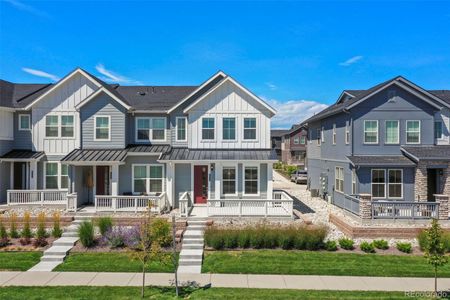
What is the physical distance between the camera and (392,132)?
69.2 ft

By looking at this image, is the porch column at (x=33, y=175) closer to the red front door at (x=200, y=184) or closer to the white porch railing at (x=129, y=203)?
the white porch railing at (x=129, y=203)

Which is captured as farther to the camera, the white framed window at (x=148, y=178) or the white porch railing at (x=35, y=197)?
the white framed window at (x=148, y=178)

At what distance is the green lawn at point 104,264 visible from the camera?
40.0 feet

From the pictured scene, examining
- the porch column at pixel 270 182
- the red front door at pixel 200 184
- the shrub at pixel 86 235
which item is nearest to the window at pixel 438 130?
the porch column at pixel 270 182

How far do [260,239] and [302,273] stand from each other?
2.87 m

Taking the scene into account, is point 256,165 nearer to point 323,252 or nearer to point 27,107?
point 323,252

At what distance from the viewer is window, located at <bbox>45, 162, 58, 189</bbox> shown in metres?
21.5

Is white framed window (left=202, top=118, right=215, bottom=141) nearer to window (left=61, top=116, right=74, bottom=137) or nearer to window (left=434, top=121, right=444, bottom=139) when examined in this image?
window (left=61, top=116, right=74, bottom=137)

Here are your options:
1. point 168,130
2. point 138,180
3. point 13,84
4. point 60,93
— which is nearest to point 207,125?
point 168,130

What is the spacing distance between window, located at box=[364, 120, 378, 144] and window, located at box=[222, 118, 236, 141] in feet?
28.1

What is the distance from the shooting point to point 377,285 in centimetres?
1086

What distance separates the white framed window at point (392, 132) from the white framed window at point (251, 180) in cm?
875

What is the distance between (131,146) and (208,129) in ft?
17.5

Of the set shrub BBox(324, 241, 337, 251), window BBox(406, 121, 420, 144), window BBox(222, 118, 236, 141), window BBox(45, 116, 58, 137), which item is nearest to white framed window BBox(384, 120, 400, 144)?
window BBox(406, 121, 420, 144)
